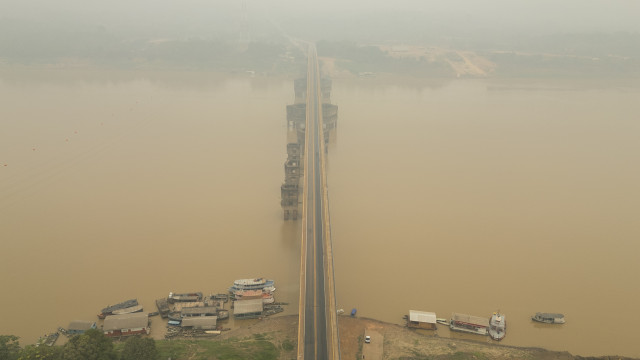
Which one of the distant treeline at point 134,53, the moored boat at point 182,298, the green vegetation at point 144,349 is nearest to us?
the green vegetation at point 144,349

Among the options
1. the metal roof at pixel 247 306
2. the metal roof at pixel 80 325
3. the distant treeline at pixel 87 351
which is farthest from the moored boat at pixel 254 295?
the metal roof at pixel 80 325

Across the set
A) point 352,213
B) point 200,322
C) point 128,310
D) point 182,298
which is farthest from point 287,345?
point 352,213

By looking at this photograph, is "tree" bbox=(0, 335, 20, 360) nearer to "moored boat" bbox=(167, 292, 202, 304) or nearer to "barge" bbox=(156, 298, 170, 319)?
"barge" bbox=(156, 298, 170, 319)

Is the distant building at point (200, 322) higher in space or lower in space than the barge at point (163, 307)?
lower

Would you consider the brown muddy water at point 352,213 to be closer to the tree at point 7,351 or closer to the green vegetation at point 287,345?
the green vegetation at point 287,345

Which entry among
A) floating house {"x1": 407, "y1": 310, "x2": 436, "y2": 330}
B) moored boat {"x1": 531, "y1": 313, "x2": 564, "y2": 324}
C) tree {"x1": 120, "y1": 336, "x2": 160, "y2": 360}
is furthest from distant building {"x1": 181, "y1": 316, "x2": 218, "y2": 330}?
moored boat {"x1": 531, "y1": 313, "x2": 564, "y2": 324}

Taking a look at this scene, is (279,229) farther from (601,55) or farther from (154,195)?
(601,55)
